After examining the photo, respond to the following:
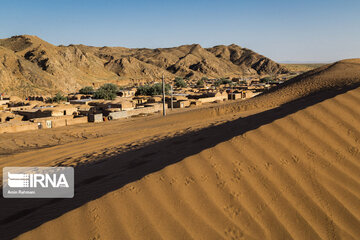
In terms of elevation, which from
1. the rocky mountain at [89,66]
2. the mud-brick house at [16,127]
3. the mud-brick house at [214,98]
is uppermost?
the rocky mountain at [89,66]

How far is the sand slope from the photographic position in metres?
2.97

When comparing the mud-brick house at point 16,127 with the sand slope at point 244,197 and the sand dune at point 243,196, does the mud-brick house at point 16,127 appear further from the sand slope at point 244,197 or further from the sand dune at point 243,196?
the sand slope at point 244,197

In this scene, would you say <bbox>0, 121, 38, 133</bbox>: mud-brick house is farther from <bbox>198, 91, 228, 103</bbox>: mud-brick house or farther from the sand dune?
<bbox>198, 91, 228, 103</bbox>: mud-brick house

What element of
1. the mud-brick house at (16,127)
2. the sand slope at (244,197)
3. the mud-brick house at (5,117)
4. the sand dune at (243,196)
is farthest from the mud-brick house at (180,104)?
the sand slope at (244,197)

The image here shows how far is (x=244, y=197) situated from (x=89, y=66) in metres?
88.8

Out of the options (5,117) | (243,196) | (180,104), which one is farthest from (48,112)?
(243,196)

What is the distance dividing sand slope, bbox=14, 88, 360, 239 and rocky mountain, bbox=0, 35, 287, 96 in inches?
2045

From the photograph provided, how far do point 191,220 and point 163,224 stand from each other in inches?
12.4

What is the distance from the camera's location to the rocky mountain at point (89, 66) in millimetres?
53781

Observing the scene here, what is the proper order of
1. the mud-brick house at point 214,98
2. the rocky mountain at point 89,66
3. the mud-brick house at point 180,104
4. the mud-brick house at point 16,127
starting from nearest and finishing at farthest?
the mud-brick house at point 16,127 → the mud-brick house at point 180,104 → the mud-brick house at point 214,98 → the rocky mountain at point 89,66

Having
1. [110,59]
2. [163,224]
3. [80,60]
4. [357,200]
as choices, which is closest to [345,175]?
[357,200]

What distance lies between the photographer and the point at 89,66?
3361 inches

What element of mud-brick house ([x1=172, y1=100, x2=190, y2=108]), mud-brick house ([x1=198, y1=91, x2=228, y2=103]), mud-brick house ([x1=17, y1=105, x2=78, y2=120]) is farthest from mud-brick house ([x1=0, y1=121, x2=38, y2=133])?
mud-brick house ([x1=198, y1=91, x2=228, y2=103])

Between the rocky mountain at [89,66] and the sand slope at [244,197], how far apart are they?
51939mm
